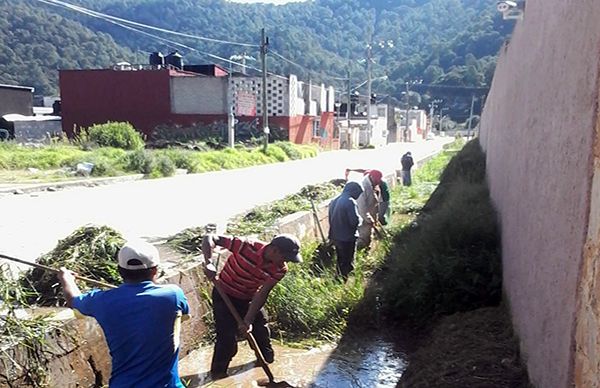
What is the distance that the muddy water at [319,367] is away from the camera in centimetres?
541

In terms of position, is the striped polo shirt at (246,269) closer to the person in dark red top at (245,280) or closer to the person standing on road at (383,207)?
the person in dark red top at (245,280)

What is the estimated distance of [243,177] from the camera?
2147 centimetres

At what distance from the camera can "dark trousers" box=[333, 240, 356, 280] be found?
26.1 ft

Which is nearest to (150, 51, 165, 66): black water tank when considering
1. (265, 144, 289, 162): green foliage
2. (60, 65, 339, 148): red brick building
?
(60, 65, 339, 148): red brick building

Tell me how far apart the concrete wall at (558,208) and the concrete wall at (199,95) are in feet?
116

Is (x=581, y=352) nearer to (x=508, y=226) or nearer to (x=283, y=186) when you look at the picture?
(x=508, y=226)

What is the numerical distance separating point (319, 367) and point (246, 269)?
1496mm

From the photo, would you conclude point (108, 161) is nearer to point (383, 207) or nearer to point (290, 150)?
point (383, 207)

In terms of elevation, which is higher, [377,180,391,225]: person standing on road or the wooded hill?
the wooded hill

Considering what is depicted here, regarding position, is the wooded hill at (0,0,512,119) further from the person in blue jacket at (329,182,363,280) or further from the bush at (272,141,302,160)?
the person in blue jacket at (329,182,363,280)

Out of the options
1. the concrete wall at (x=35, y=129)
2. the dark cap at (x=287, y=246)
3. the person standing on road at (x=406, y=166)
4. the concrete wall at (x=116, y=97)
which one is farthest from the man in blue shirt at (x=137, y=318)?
the concrete wall at (x=116, y=97)

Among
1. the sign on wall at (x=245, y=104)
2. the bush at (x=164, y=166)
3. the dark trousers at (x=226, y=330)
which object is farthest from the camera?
the sign on wall at (x=245, y=104)

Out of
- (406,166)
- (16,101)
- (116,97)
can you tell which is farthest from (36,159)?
(16,101)

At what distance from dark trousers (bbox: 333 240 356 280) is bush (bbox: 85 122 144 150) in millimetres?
20709
